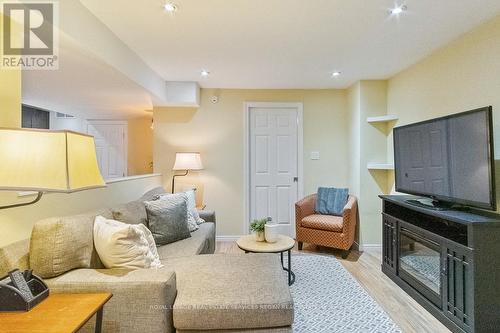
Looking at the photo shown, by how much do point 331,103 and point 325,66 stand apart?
116 cm

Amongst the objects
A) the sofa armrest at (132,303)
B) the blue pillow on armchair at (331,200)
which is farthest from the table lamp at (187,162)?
the sofa armrest at (132,303)

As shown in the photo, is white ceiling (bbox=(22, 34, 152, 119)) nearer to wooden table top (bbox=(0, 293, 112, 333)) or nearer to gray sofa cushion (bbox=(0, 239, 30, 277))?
gray sofa cushion (bbox=(0, 239, 30, 277))

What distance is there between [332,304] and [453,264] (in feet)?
3.26

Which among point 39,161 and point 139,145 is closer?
point 39,161

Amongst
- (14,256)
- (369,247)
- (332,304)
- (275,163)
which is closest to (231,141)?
(275,163)

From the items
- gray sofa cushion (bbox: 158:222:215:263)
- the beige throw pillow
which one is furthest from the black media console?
the beige throw pillow

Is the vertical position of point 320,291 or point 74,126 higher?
point 74,126

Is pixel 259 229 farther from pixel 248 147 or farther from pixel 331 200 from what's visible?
pixel 248 147

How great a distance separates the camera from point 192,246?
8.14ft

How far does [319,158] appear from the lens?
4367mm

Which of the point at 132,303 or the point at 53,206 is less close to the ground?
the point at 53,206

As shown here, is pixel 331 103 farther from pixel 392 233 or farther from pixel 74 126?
pixel 74 126

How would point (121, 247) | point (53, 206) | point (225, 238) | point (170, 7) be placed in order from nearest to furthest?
point (121, 247), point (53, 206), point (170, 7), point (225, 238)

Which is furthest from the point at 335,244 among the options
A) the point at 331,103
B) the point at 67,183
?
the point at 67,183
